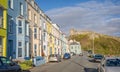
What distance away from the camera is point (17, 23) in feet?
118

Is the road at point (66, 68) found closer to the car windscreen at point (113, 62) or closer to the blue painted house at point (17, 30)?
the blue painted house at point (17, 30)

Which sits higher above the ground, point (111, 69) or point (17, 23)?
point (17, 23)

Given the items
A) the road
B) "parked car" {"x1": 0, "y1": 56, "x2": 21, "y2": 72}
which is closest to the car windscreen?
"parked car" {"x1": 0, "y1": 56, "x2": 21, "y2": 72}

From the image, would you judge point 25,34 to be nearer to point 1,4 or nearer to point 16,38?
point 16,38

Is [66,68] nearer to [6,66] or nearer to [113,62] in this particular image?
[6,66]

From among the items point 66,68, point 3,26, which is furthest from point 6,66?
point 66,68

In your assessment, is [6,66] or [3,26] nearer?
[6,66]

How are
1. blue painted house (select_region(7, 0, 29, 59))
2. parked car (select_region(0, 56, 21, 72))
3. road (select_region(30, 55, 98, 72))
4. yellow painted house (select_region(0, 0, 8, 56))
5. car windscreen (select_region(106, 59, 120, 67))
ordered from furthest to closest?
blue painted house (select_region(7, 0, 29, 59)), road (select_region(30, 55, 98, 72)), yellow painted house (select_region(0, 0, 8, 56)), parked car (select_region(0, 56, 21, 72)), car windscreen (select_region(106, 59, 120, 67))

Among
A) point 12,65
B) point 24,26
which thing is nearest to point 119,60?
point 12,65

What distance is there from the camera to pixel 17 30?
1425 inches

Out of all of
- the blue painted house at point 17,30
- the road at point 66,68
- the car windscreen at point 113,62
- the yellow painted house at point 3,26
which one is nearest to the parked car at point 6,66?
the car windscreen at point 113,62

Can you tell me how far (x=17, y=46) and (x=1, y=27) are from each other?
829cm

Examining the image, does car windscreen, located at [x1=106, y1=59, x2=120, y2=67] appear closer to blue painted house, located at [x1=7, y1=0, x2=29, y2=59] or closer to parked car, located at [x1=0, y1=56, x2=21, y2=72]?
parked car, located at [x1=0, y1=56, x2=21, y2=72]

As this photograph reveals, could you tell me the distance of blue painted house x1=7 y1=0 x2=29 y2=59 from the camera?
34.0 metres
